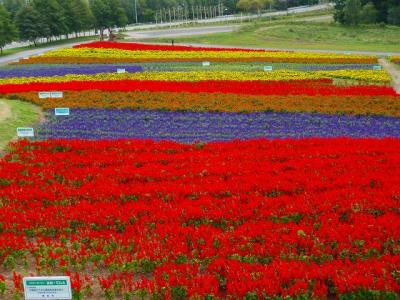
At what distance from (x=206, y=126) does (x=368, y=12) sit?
6568 cm

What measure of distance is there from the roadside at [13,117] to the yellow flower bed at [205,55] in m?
19.2

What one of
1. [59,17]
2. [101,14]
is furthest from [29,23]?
[101,14]

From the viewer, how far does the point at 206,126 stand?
649 inches

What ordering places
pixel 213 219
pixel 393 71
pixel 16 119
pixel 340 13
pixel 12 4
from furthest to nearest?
pixel 12 4 → pixel 340 13 → pixel 393 71 → pixel 16 119 → pixel 213 219

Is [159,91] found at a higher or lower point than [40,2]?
lower

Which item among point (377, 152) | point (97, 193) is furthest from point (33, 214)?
point (377, 152)

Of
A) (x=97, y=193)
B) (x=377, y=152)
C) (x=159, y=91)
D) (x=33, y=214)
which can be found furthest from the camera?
(x=159, y=91)

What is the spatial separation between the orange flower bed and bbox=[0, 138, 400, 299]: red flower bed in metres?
6.00

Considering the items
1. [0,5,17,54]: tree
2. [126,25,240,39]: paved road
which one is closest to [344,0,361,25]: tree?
[126,25,240,39]: paved road

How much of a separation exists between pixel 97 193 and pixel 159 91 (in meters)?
12.9

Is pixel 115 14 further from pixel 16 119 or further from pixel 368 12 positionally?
pixel 16 119

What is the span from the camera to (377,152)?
490 inches

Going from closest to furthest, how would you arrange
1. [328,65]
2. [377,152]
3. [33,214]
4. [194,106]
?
[33,214] → [377,152] → [194,106] → [328,65]

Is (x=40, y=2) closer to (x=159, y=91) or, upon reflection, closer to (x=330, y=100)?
(x=159, y=91)
